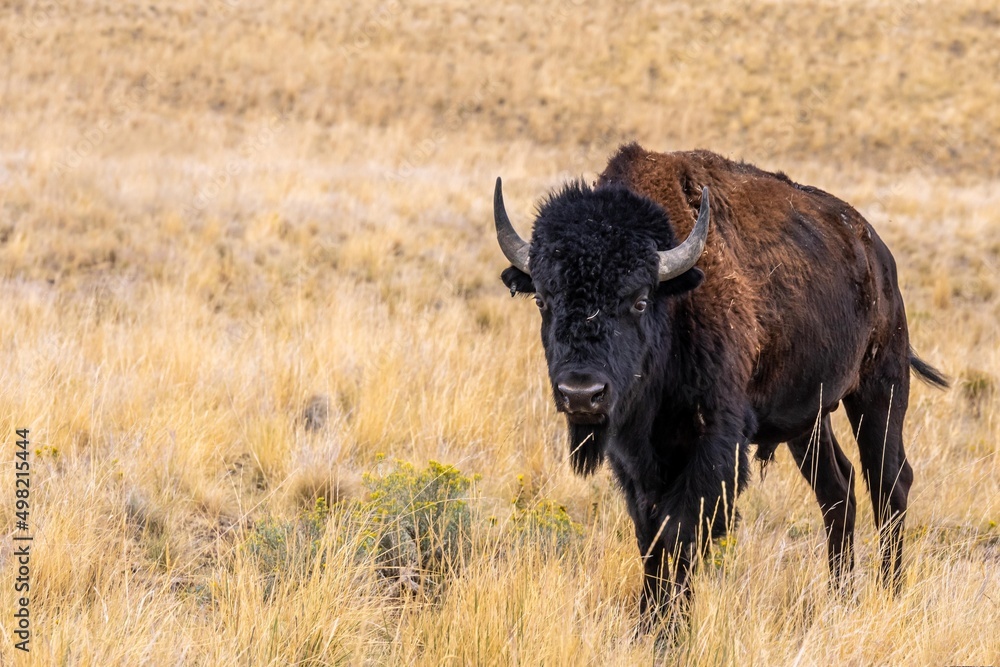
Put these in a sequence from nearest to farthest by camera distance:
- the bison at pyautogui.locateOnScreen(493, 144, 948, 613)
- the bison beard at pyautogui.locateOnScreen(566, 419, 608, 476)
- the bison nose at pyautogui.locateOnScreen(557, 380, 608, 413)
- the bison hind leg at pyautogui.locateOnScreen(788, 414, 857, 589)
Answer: the bison nose at pyautogui.locateOnScreen(557, 380, 608, 413) → the bison at pyautogui.locateOnScreen(493, 144, 948, 613) → the bison beard at pyautogui.locateOnScreen(566, 419, 608, 476) → the bison hind leg at pyautogui.locateOnScreen(788, 414, 857, 589)

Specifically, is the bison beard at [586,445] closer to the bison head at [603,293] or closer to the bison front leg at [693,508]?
the bison head at [603,293]

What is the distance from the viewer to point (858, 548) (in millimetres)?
5840

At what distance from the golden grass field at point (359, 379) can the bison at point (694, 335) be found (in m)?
0.35

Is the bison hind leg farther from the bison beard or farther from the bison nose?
the bison nose

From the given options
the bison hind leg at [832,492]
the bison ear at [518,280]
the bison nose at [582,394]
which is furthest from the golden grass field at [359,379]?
the bison ear at [518,280]

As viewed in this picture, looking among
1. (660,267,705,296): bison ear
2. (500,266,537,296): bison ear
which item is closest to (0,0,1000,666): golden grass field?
(500,266,537,296): bison ear

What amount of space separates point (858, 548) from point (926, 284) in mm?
8295

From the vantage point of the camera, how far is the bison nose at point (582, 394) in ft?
11.9

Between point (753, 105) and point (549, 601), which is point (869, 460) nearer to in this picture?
point (549, 601)

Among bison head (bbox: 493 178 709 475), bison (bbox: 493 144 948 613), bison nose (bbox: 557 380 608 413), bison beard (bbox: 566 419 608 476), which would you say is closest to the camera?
bison nose (bbox: 557 380 608 413)

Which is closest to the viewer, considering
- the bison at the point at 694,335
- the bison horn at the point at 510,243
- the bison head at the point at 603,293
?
the bison head at the point at 603,293

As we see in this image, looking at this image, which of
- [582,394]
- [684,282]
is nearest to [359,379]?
[684,282]

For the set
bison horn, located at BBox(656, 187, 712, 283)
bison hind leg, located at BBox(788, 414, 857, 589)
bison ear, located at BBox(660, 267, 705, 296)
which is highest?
bison horn, located at BBox(656, 187, 712, 283)

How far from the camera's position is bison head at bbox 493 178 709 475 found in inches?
151
